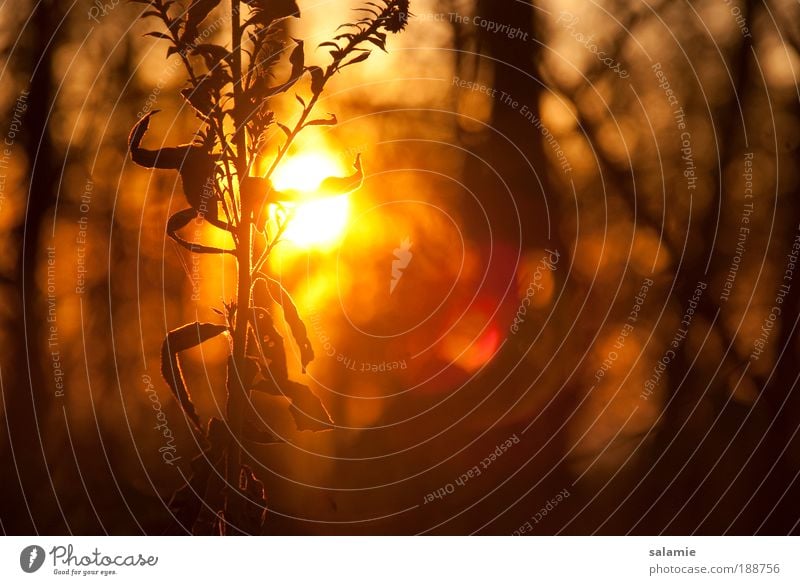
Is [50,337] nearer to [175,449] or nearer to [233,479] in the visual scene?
[175,449]

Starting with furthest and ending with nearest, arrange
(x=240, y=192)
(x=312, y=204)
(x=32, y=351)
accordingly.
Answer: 1. (x=32, y=351)
2. (x=312, y=204)
3. (x=240, y=192)

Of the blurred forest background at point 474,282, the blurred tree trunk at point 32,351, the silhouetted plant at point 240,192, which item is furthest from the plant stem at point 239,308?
the blurred tree trunk at point 32,351

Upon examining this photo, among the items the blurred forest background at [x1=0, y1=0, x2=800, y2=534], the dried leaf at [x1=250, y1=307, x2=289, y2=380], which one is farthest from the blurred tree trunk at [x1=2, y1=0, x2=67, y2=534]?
the dried leaf at [x1=250, y1=307, x2=289, y2=380]

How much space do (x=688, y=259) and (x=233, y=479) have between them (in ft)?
3.38

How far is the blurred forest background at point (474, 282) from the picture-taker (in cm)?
179

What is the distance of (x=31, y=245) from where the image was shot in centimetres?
179

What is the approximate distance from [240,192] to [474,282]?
0.58 meters

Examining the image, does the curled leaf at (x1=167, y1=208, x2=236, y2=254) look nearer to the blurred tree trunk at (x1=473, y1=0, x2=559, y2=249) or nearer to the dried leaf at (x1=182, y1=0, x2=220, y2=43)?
the dried leaf at (x1=182, y1=0, x2=220, y2=43)

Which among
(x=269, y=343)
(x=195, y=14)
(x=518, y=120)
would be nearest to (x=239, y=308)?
(x=269, y=343)

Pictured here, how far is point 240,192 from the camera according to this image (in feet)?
5.00

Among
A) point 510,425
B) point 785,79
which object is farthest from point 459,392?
point 785,79

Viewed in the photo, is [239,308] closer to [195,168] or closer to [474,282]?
[195,168]

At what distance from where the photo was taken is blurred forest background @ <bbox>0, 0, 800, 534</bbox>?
5.86 ft
